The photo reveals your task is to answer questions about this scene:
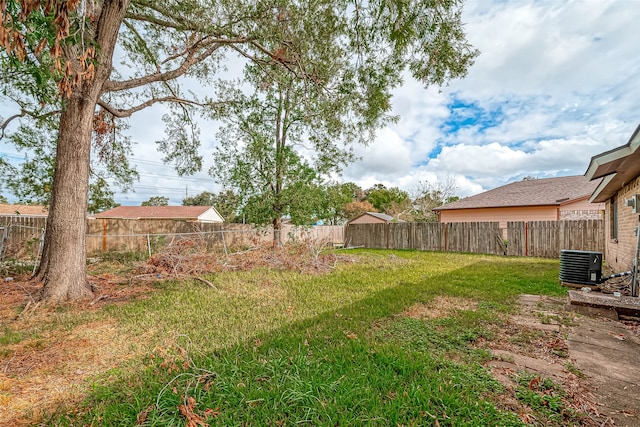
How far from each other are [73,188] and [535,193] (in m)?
18.8

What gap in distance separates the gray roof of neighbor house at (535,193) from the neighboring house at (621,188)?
661cm

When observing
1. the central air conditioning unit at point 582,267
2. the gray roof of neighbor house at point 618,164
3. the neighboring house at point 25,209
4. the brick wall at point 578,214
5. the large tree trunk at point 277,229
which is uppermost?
the gray roof of neighbor house at point 618,164

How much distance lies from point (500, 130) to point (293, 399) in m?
12.2

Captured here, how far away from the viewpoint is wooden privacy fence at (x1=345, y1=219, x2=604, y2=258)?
980cm

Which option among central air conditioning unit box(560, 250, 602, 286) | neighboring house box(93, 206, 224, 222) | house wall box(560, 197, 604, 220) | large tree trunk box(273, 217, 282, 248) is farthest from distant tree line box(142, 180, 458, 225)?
house wall box(560, 197, 604, 220)

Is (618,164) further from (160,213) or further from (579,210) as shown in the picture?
(160,213)

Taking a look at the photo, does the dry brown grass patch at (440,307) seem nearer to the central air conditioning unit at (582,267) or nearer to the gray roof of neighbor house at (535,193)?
the central air conditioning unit at (582,267)

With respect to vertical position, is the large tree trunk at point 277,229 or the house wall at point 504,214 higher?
the house wall at point 504,214

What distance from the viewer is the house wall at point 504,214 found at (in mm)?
13891

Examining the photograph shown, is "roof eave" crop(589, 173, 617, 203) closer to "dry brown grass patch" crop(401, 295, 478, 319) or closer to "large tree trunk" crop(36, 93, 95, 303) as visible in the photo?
"dry brown grass patch" crop(401, 295, 478, 319)

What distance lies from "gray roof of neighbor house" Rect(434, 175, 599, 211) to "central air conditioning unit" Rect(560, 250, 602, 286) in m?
10.4

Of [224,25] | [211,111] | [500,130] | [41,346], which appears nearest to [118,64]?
[211,111]

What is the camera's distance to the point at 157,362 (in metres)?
2.44

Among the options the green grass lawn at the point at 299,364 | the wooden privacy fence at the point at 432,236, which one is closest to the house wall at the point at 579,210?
the wooden privacy fence at the point at 432,236
